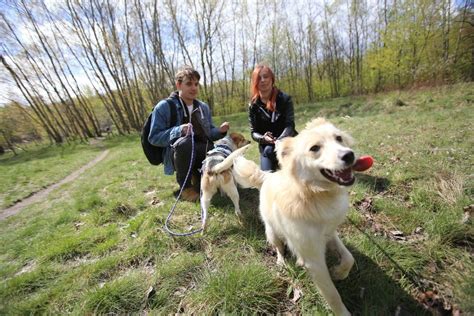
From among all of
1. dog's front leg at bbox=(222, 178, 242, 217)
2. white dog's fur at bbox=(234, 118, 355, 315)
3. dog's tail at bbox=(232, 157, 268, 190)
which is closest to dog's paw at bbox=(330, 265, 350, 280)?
white dog's fur at bbox=(234, 118, 355, 315)

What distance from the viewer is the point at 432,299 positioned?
170cm

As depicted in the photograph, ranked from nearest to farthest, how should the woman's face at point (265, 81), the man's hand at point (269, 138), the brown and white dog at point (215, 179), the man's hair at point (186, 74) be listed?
the brown and white dog at point (215, 179) → the man's hand at point (269, 138) → the woman's face at point (265, 81) → the man's hair at point (186, 74)

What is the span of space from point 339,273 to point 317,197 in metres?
0.69

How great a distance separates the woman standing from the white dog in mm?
1840

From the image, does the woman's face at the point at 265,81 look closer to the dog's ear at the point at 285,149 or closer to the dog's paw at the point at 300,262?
the dog's ear at the point at 285,149

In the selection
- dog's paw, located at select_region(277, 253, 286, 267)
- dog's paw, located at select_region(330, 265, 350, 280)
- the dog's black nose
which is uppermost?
the dog's black nose

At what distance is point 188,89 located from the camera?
393 centimetres

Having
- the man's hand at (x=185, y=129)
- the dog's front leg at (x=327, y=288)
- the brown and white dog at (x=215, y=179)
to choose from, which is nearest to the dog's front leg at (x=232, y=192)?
the brown and white dog at (x=215, y=179)

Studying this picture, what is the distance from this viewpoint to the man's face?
387cm

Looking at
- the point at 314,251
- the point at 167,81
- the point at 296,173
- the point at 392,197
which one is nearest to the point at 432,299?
the point at 314,251

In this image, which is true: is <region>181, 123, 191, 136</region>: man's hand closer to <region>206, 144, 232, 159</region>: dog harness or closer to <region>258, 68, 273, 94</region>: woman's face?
<region>206, 144, 232, 159</region>: dog harness

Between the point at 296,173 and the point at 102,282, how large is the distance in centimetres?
231

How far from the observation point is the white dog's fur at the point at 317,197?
1681mm

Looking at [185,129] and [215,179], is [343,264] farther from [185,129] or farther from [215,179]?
[185,129]
